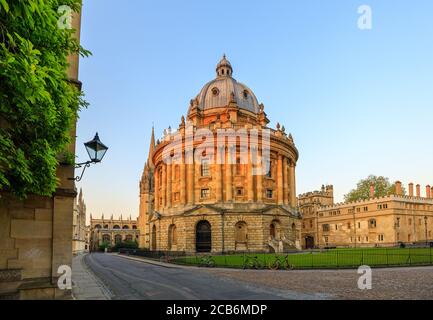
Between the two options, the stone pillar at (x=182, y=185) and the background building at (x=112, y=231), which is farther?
the background building at (x=112, y=231)

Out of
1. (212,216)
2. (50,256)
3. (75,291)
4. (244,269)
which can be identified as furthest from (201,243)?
(50,256)

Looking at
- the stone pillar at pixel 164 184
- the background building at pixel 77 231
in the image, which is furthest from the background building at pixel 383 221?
the background building at pixel 77 231

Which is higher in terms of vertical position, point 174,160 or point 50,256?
point 174,160

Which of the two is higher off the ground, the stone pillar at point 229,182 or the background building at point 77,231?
the stone pillar at point 229,182

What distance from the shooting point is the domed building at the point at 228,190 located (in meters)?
49.0

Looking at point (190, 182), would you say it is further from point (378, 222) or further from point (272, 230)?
point (378, 222)

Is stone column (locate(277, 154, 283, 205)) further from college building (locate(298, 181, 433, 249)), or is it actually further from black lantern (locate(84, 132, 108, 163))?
black lantern (locate(84, 132, 108, 163))

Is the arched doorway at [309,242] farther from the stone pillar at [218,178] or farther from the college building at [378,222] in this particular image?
the stone pillar at [218,178]

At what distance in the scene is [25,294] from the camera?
31.9 ft

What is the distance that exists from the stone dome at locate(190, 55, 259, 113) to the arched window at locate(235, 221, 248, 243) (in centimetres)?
2096

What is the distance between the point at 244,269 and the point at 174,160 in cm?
3222

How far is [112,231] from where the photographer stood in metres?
147

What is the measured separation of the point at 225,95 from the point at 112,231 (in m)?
104
